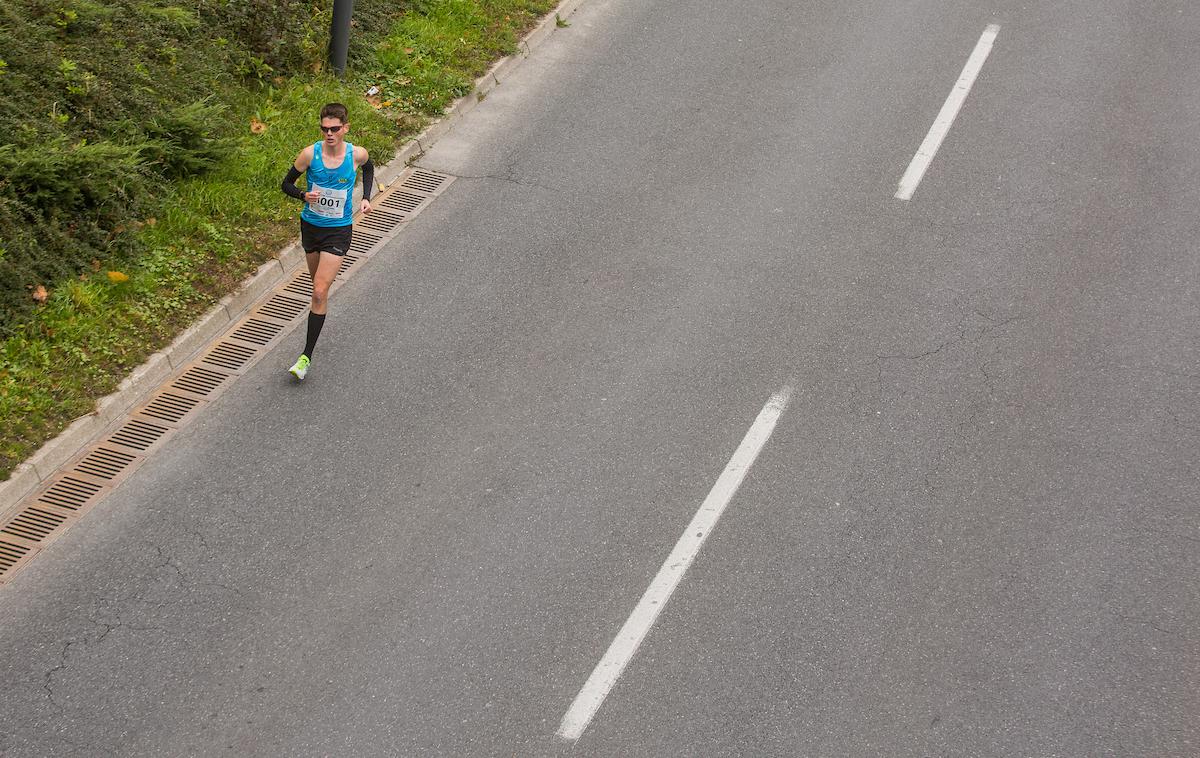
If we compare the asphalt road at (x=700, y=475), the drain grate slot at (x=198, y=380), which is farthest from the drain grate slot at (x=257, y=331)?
the drain grate slot at (x=198, y=380)

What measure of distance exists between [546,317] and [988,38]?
727 centimetres

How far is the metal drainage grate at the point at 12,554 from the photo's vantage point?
282 inches

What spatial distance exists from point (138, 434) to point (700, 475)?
3.86 meters

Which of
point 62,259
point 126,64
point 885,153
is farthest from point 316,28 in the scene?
point 885,153

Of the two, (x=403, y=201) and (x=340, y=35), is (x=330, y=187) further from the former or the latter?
(x=340, y=35)

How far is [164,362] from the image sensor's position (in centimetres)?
862

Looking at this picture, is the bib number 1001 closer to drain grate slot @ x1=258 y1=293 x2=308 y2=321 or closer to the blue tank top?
the blue tank top

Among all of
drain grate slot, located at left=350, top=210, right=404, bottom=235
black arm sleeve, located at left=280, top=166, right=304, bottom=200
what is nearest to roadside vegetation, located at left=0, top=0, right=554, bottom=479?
drain grate slot, located at left=350, top=210, right=404, bottom=235

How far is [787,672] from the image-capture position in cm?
665

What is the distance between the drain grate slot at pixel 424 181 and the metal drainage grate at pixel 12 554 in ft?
15.9

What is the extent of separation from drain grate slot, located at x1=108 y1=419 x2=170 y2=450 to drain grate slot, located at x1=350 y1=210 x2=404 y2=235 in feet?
9.46

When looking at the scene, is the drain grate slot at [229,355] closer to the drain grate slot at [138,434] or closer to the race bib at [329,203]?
the drain grate slot at [138,434]

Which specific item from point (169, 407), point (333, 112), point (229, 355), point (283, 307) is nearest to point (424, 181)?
point (283, 307)

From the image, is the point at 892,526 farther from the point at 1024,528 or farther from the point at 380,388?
the point at 380,388
